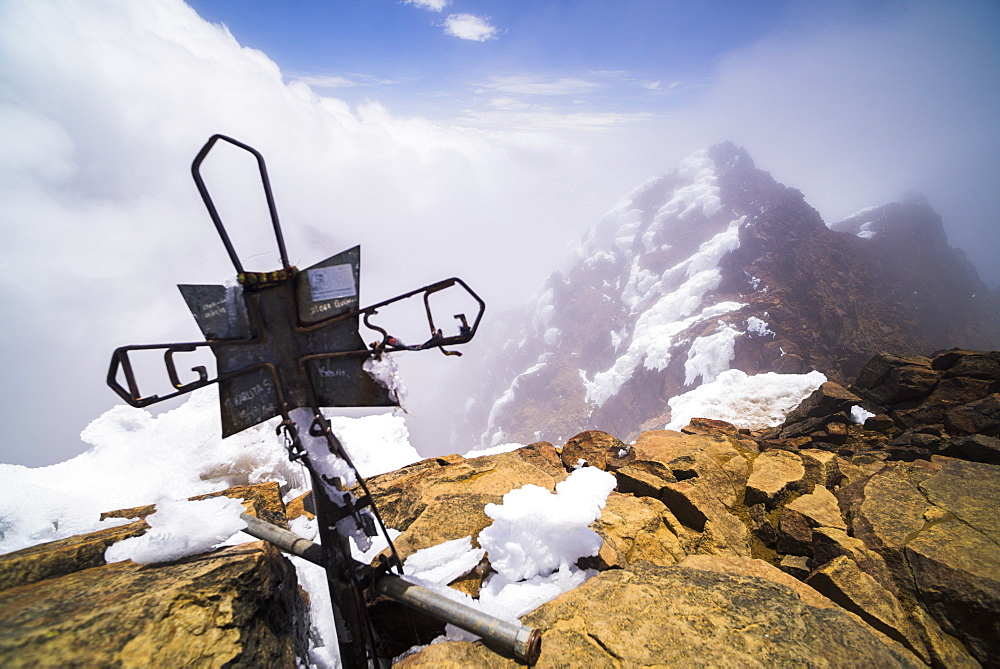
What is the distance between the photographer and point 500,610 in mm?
3115

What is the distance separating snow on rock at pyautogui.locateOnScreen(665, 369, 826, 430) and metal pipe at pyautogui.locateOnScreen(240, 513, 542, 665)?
56.1ft

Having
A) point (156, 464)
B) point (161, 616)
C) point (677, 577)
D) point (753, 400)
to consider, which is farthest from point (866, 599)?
point (753, 400)

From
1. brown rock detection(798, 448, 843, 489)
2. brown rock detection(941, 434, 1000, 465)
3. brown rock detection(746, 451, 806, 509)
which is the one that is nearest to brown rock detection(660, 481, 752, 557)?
brown rock detection(746, 451, 806, 509)

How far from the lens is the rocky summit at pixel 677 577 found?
244cm

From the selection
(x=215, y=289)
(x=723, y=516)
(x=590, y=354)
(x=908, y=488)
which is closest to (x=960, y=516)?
(x=908, y=488)

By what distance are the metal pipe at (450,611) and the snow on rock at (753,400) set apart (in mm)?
17092

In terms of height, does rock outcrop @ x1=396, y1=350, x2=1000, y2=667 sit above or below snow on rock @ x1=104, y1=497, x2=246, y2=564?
below

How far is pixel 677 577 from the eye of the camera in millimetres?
3516

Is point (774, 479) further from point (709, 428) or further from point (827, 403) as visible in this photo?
point (827, 403)

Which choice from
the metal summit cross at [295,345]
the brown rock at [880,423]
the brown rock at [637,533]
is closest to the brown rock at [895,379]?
the brown rock at [880,423]

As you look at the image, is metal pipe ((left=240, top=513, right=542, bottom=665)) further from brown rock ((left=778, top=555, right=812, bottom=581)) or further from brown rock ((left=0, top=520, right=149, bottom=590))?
brown rock ((left=778, top=555, right=812, bottom=581))

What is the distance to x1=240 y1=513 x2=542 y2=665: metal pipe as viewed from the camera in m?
2.24

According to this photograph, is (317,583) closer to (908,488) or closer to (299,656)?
(299,656)

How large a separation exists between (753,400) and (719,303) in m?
33.0
